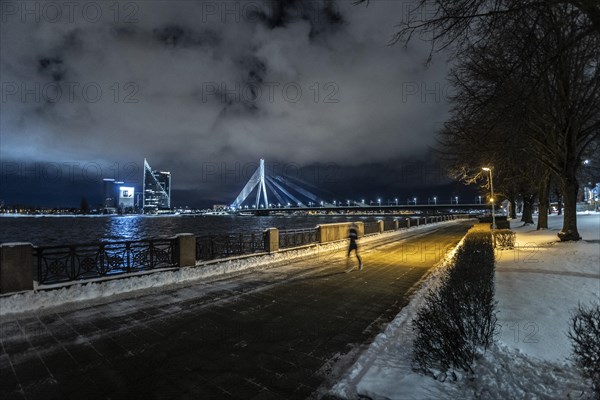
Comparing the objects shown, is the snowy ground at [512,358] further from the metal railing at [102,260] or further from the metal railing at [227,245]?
the metal railing at [227,245]

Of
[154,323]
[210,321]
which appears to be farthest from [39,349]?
[210,321]

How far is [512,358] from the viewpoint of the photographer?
424cm

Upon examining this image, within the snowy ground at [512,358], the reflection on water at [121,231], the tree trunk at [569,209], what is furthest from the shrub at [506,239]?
the reflection on water at [121,231]

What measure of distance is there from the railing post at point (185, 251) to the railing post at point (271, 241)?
14.2 ft

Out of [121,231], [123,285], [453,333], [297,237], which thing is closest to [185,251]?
[123,285]

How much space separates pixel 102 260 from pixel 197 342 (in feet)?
18.8

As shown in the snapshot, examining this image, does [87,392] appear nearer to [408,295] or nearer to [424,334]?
[424,334]

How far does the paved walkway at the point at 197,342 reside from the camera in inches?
157

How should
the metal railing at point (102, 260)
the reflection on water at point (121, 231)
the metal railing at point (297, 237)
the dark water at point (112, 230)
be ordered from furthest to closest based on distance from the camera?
the reflection on water at point (121, 231)
the dark water at point (112, 230)
the metal railing at point (297, 237)
the metal railing at point (102, 260)

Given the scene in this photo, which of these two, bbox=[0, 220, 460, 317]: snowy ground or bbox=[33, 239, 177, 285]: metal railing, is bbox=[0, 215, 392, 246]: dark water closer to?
bbox=[0, 220, 460, 317]: snowy ground

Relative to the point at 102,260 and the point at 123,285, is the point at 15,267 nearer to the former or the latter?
the point at 102,260

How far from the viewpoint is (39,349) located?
5035mm

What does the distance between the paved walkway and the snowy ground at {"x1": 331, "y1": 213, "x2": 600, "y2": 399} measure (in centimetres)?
39

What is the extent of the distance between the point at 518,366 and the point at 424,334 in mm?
1124
